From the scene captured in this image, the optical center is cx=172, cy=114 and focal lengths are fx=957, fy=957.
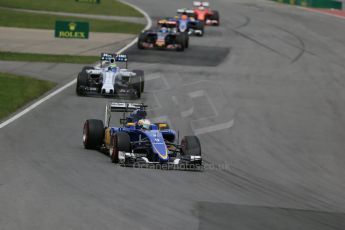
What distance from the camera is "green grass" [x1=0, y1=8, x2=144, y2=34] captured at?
59.8 m

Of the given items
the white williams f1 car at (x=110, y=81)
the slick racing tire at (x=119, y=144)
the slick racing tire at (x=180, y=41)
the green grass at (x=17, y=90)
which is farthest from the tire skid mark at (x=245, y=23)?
the slick racing tire at (x=119, y=144)

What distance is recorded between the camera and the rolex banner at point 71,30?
49.9 meters

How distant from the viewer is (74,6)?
242 feet

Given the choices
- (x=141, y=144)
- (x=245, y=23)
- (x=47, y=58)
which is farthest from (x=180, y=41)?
(x=141, y=144)

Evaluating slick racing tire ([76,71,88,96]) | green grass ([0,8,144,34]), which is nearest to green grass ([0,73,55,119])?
slick racing tire ([76,71,88,96])

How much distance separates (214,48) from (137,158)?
3072 centimetres

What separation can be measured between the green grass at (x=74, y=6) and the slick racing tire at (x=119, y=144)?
46.8m

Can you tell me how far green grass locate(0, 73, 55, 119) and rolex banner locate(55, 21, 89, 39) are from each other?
10.1 m

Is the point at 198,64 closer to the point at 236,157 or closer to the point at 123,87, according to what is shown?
the point at 123,87

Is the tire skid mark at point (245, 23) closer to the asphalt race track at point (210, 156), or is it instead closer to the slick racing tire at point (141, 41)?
the asphalt race track at point (210, 156)

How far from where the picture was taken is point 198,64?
46375 millimetres

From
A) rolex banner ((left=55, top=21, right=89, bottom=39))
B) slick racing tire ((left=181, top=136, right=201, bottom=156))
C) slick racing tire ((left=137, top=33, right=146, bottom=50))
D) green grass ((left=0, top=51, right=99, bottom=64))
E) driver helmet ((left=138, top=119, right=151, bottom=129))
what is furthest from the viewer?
slick racing tire ((left=137, top=33, right=146, bottom=50))

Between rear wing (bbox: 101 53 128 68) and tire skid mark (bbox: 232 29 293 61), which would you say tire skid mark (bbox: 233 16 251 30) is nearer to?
tire skid mark (bbox: 232 29 293 61)

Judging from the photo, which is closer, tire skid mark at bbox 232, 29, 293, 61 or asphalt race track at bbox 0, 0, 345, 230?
asphalt race track at bbox 0, 0, 345, 230
